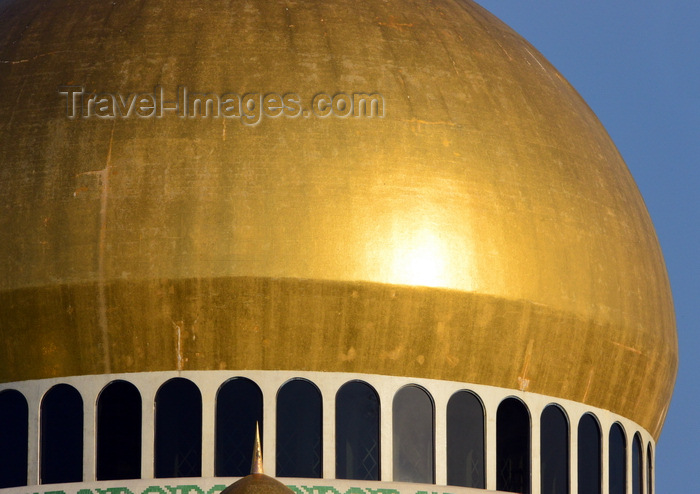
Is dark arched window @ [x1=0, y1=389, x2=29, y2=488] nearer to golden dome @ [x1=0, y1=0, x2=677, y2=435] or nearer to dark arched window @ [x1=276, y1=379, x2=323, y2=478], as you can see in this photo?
golden dome @ [x1=0, y1=0, x2=677, y2=435]

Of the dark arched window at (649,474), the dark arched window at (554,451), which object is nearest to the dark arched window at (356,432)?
the dark arched window at (554,451)

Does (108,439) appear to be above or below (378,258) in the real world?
below

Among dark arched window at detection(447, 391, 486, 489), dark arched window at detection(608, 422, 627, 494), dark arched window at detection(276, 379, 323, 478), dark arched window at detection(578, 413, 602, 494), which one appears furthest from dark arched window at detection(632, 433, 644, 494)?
dark arched window at detection(276, 379, 323, 478)

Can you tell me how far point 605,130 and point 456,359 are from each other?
19.8ft

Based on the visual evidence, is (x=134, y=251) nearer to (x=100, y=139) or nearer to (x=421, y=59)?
(x=100, y=139)

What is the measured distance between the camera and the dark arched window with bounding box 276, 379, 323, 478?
116 feet

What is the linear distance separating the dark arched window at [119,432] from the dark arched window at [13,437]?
3.63 ft

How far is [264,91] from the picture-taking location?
36500 mm

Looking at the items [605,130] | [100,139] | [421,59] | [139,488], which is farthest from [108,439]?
[605,130]

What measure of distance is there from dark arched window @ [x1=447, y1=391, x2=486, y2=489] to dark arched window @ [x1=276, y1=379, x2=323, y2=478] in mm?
1889

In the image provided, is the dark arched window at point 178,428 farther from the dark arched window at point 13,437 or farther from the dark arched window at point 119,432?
the dark arched window at point 13,437

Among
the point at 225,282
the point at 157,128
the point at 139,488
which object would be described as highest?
the point at 157,128

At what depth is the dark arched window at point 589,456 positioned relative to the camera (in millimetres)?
37344

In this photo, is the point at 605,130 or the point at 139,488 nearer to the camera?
the point at 139,488
